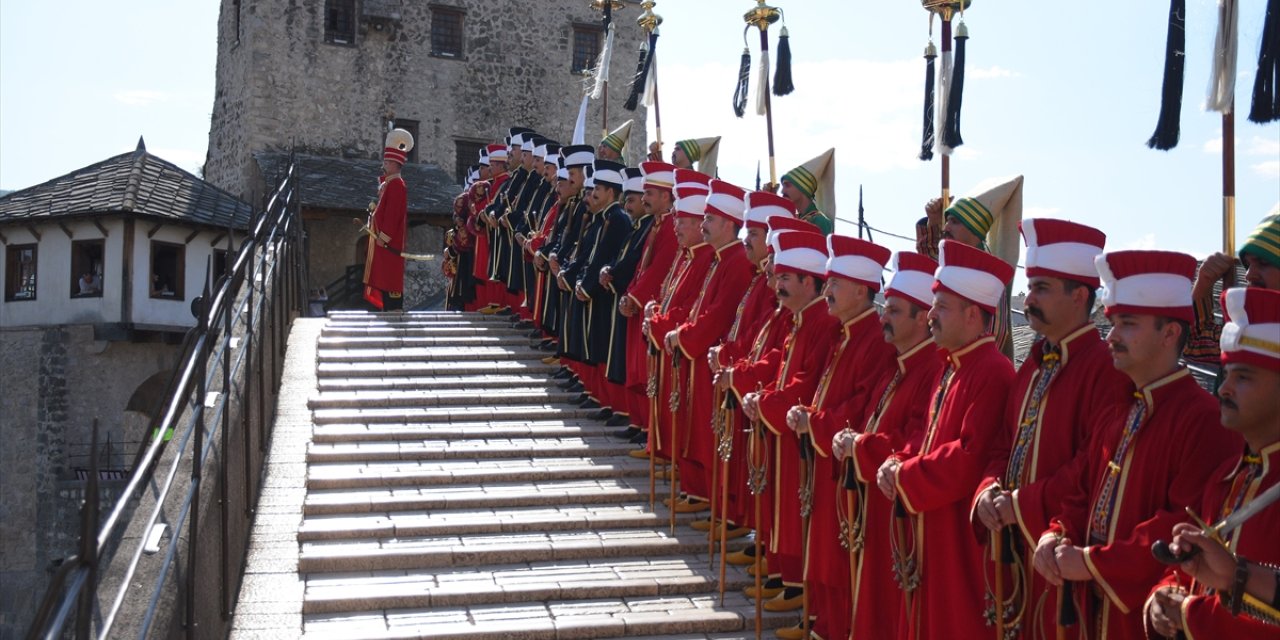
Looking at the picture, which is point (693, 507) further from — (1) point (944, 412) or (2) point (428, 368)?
(2) point (428, 368)

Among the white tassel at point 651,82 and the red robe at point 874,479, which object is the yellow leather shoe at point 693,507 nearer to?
the red robe at point 874,479

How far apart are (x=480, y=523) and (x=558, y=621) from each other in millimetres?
1359

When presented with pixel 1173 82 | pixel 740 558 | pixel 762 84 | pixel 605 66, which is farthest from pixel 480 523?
pixel 605 66

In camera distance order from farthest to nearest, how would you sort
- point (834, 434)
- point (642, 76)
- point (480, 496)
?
point (642, 76)
point (480, 496)
point (834, 434)

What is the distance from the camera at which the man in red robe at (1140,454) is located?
409cm

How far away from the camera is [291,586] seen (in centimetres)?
711

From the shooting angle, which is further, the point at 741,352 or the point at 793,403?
the point at 741,352


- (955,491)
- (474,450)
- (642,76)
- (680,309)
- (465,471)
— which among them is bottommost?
(465,471)

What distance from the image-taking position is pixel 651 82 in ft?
50.5

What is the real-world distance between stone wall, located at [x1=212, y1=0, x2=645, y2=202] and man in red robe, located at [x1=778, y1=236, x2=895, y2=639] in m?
25.0

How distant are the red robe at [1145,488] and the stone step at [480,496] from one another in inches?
182

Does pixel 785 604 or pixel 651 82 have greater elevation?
pixel 651 82

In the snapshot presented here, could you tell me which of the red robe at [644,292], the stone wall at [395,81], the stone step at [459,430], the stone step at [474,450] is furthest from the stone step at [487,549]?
the stone wall at [395,81]

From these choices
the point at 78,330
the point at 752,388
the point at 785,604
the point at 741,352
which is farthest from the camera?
the point at 78,330
